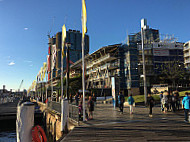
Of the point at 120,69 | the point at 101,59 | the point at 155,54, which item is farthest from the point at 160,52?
the point at 101,59

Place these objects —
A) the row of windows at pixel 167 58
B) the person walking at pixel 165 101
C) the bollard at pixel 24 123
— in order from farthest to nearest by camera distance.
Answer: the row of windows at pixel 167 58, the person walking at pixel 165 101, the bollard at pixel 24 123

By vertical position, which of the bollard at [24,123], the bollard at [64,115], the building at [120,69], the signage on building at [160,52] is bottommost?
the bollard at [64,115]

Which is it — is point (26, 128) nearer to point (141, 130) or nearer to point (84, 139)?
point (84, 139)

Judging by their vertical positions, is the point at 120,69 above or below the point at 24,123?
above

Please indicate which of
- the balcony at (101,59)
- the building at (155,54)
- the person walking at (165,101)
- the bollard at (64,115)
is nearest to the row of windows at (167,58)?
the building at (155,54)

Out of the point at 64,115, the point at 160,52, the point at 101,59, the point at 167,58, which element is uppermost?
the point at 160,52

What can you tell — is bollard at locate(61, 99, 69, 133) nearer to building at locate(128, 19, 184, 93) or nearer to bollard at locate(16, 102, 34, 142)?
bollard at locate(16, 102, 34, 142)

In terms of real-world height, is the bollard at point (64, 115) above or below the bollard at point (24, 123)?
below

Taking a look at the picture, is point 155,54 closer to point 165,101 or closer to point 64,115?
point 165,101

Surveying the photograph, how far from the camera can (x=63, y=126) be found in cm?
928

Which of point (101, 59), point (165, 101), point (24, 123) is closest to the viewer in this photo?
point (24, 123)

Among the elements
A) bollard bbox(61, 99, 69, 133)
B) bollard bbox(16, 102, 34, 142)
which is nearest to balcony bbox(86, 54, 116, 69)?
bollard bbox(61, 99, 69, 133)

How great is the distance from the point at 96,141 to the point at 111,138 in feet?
2.24

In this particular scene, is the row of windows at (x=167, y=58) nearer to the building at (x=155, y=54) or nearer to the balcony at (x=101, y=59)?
the building at (x=155, y=54)
